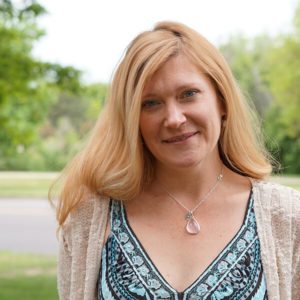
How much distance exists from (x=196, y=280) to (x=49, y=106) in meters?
44.4

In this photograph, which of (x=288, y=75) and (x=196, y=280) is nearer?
(x=196, y=280)

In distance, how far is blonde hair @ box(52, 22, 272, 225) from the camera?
2.55 m

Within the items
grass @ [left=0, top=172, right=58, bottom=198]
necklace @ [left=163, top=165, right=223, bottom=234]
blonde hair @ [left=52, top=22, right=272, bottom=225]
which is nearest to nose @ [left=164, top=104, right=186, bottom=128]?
blonde hair @ [left=52, top=22, right=272, bottom=225]

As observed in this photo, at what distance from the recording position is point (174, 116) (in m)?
2.49

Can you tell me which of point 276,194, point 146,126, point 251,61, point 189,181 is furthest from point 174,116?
point 251,61

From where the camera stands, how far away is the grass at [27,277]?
870 centimetres

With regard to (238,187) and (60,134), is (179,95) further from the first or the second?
(60,134)

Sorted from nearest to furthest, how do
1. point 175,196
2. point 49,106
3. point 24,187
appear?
point 175,196 → point 24,187 → point 49,106

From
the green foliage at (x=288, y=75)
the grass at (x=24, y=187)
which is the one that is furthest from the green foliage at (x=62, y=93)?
the grass at (x=24, y=187)

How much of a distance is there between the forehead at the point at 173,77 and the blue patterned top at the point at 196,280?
0.55 meters

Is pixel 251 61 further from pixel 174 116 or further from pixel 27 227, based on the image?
pixel 174 116

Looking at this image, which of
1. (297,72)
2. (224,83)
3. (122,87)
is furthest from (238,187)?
(297,72)

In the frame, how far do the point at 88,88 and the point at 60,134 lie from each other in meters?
46.4

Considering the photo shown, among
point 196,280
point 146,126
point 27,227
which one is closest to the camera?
point 196,280
